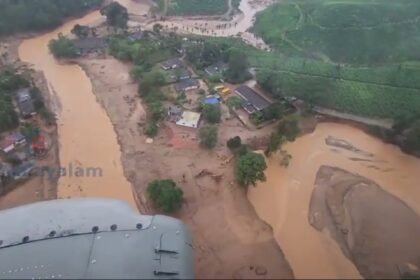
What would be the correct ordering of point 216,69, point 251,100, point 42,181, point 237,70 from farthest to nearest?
point 216,69
point 237,70
point 251,100
point 42,181

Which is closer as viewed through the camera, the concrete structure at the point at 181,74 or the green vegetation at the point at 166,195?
the green vegetation at the point at 166,195

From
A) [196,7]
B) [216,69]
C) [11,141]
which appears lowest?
[11,141]

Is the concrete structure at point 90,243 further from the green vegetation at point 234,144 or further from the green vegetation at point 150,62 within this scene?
the green vegetation at point 150,62

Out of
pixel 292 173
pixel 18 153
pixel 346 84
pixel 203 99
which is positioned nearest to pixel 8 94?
pixel 18 153

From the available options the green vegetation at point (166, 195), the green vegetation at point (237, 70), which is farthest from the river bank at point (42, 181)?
the green vegetation at point (237, 70)

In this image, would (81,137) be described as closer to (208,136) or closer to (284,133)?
(208,136)

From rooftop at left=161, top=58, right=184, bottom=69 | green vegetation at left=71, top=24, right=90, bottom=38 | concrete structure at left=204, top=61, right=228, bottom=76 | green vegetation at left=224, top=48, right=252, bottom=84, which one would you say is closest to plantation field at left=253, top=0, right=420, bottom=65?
green vegetation at left=224, top=48, right=252, bottom=84
